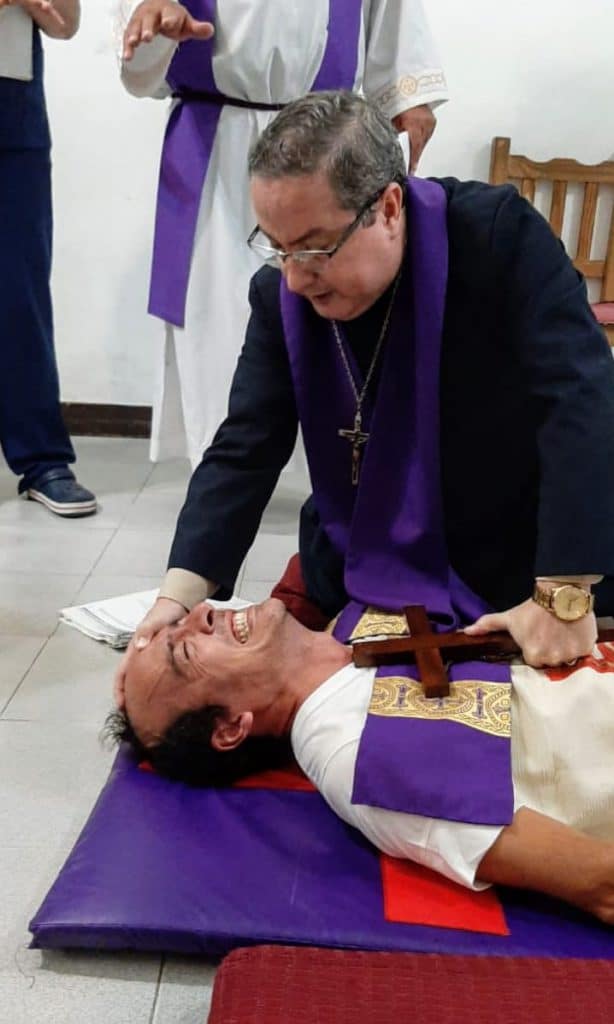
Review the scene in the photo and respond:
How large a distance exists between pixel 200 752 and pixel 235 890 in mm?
225

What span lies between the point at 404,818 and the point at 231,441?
72 cm

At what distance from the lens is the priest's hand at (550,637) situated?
4.54 feet

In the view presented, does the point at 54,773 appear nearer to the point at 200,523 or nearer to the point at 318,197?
the point at 200,523

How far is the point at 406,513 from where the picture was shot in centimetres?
158

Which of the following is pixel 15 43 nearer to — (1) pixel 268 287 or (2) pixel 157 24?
(2) pixel 157 24

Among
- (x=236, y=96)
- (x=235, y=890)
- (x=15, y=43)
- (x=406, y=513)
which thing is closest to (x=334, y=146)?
(x=406, y=513)

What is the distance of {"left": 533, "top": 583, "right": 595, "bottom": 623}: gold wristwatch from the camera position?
4.47 feet

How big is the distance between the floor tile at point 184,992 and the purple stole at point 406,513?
301 millimetres

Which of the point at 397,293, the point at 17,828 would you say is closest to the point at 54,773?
the point at 17,828

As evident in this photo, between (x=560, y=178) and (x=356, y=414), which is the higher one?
(x=560, y=178)

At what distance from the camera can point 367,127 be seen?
4.05 ft

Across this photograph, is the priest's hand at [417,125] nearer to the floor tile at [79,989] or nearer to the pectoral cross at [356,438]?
the pectoral cross at [356,438]

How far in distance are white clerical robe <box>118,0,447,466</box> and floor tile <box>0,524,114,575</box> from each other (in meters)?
0.37

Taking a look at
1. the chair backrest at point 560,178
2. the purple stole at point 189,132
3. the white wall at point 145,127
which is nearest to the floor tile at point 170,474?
the white wall at point 145,127
